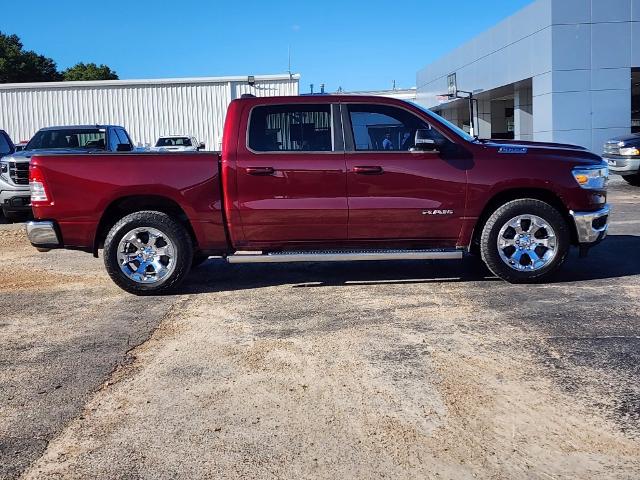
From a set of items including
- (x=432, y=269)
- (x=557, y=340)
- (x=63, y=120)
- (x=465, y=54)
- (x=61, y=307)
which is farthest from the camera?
(x=465, y=54)

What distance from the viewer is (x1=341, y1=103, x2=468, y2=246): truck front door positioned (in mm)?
6754

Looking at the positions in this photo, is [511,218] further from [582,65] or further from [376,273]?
[582,65]

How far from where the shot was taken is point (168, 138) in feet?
81.6

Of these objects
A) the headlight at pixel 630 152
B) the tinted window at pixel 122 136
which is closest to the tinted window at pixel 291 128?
the tinted window at pixel 122 136

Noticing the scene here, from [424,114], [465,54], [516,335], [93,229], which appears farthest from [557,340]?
[465,54]

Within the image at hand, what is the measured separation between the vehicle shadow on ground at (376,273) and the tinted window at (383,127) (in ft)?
4.92

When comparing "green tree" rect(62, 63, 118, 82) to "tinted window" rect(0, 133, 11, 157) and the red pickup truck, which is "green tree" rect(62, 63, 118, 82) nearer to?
"tinted window" rect(0, 133, 11, 157)

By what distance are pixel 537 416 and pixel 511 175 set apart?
3.48 metres

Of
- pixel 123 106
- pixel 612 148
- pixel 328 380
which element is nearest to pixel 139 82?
pixel 123 106

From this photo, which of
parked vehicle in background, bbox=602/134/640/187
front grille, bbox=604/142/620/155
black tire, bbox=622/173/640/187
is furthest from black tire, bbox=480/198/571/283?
black tire, bbox=622/173/640/187

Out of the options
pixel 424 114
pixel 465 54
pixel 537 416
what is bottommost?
pixel 537 416

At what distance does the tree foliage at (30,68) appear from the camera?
56.2 m

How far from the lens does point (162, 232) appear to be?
6.79 metres

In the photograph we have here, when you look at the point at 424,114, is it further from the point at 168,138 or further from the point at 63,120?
the point at 63,120
